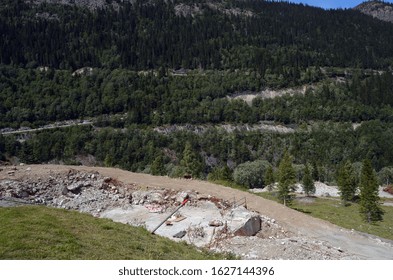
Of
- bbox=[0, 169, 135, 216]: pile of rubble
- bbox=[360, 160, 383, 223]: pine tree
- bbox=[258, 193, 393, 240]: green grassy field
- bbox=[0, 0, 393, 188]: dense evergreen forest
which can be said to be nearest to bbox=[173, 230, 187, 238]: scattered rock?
bbox=[0, 169, 135, 216]: pile of rubble

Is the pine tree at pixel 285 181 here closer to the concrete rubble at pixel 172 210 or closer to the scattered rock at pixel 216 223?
the concrete rubble at pixel 172 210

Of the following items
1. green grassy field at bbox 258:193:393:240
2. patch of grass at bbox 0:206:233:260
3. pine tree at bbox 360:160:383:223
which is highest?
patch of grass at bbox 0:206:233:260

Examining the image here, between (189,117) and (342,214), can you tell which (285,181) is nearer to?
(342,214)

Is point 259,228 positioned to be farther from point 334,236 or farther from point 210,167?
point 210,167

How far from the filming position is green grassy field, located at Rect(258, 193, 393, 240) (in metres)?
55.2

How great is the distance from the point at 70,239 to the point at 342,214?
62501 millimetres

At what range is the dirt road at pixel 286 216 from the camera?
92.2ft

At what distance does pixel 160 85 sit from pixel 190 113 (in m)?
34.2

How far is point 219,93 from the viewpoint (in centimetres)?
18425

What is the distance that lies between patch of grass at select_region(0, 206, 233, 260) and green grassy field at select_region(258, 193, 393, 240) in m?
42.7

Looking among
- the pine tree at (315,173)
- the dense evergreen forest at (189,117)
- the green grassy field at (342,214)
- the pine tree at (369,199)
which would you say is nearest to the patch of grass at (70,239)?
the green grassy field at (342,214)

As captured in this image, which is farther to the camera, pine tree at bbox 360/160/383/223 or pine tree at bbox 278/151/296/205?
pine tree at bbox 278/151/296/205

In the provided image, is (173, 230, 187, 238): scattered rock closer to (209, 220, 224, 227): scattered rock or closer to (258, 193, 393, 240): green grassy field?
(209, 220, 224, 227): scattered rock

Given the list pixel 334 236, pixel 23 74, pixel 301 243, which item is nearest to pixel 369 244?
pixel 334 236
